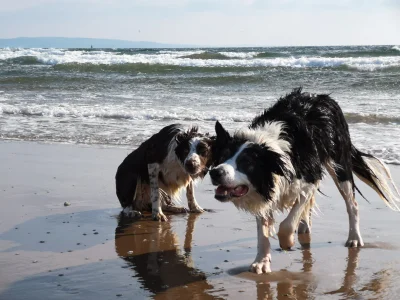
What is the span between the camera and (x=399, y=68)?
25.2 metres

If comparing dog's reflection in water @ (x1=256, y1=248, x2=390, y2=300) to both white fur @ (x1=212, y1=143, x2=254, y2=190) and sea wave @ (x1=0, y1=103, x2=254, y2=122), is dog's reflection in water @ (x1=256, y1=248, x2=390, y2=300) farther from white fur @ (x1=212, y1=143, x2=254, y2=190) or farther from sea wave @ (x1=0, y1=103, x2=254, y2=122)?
sea wave @ (x1=0, y1=103, x2=254, y2=122)

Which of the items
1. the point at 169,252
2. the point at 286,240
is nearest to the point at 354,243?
the point at 286,240

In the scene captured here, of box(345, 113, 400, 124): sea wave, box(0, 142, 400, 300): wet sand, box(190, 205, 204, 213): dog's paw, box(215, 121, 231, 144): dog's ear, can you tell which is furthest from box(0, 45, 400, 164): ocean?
box(215, 121, 231, 144): dog's ear

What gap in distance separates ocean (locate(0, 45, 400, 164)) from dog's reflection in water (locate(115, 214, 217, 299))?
1.53m

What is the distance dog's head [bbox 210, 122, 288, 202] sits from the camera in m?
4.54

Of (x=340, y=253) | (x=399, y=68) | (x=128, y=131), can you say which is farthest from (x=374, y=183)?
(x=399, y=68)

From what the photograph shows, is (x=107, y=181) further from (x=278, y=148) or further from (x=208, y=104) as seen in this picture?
(x=208, y=104)

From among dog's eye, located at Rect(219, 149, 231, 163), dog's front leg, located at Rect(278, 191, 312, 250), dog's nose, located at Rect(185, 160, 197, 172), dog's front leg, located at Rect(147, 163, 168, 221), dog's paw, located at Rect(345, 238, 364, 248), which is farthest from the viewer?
dog's front leg, located at Rect(147, 163, 168, 221)

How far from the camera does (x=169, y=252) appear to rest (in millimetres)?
5598

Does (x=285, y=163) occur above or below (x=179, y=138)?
above

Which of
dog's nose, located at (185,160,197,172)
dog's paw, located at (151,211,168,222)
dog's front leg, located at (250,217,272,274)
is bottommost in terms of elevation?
dog's paw, located at (151,211,168,222)

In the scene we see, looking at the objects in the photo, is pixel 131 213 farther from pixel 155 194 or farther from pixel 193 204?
pixel 193 204

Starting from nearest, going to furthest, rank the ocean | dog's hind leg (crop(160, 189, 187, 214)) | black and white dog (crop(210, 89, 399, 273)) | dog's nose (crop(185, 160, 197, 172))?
1. black and white dog (crop(210, 89, 399, 273))
2. dog's nose (crop(185, 160, 197, 172))
3. dog's hind leg (crop(160, 189, 187, 214))
4. the ocean

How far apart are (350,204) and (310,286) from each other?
4.67 ft
